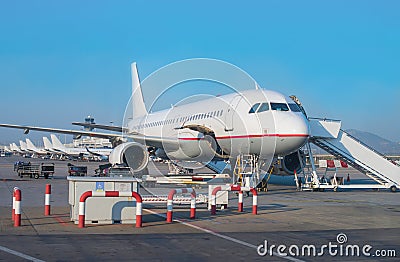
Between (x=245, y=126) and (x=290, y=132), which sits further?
(x=245, y=126)

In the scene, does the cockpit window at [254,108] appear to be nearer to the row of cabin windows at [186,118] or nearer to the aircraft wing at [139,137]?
the row of cabin windows at [186,118]

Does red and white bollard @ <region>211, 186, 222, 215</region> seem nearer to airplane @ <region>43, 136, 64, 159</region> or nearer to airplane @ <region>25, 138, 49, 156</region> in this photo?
airplane @ <region>43, 136, 64, 159</region>

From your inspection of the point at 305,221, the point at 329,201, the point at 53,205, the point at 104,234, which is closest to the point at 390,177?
the point at 329,201

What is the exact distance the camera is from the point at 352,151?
97.5 ft

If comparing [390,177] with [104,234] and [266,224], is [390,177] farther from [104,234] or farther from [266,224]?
[104,234]

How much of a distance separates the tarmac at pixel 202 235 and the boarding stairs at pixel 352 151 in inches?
446

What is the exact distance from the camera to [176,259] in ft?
29.1

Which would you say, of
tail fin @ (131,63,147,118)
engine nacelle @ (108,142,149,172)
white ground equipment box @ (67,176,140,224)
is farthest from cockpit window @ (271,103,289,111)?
tail fin @ (131,63,147,118)

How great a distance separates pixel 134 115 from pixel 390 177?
78.8ft

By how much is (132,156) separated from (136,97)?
19.5 metres

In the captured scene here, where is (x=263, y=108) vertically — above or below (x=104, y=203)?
above

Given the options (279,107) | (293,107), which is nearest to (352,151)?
(293,107)

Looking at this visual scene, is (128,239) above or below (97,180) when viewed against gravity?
below

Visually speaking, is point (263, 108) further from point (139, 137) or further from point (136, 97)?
point (136, 97)
